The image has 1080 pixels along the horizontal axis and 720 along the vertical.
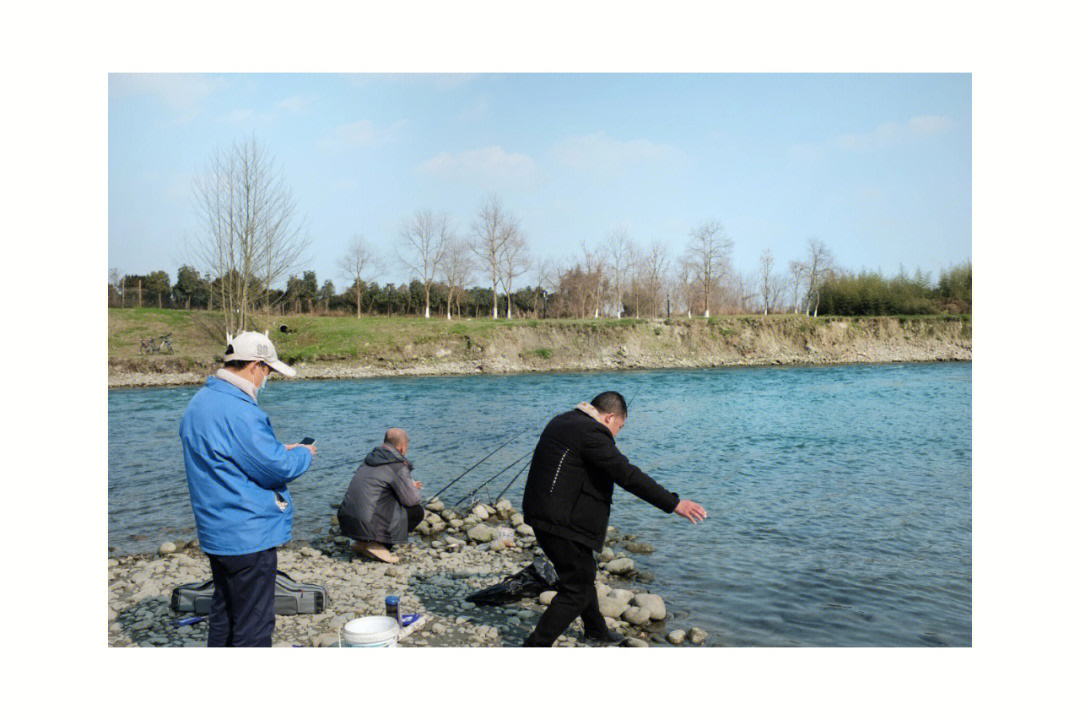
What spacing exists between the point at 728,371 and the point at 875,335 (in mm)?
16850

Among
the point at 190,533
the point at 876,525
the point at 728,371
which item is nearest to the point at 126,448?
the point at 190,533

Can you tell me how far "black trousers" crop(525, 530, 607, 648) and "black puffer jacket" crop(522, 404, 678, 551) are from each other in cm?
8

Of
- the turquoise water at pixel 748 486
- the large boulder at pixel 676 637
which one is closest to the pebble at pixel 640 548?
the turquoise water at pixel 748 486

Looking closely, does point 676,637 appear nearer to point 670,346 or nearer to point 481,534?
point 481,534

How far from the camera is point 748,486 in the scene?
11.8 m

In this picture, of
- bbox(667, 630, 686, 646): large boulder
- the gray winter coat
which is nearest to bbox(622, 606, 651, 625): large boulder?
bbox(667, 630, 686, 646): large boulder

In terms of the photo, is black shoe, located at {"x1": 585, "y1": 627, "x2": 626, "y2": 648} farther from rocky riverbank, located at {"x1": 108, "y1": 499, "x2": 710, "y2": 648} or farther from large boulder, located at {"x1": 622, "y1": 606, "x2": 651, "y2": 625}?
large boulder, located at {"x1": 622, "y1": 606, "x2": 651, "y2": 625}

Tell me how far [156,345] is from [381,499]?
1410 inches

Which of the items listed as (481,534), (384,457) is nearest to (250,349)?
(384,457)

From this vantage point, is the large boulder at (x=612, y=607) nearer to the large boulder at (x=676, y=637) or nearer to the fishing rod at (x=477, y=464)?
the large boulder at (x=676, y=637)

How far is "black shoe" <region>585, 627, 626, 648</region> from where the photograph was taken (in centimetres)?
483

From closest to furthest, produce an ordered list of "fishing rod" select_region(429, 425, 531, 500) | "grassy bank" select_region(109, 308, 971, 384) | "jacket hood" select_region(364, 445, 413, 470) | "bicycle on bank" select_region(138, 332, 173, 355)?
"jacket hood" select_region(364, 445, 413, 470)
"fishing rod" select_region(429, 425, 531, 500)
"bicycle on bank" select_region(138, 332, 173, 355)
"grassy bank" select_region(109, 308, 971, 384)

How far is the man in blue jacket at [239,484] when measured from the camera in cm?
362
